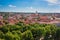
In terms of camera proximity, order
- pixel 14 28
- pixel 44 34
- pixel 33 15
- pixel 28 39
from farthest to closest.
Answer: pixel 33 15, pixel 14 28, pixel 44 34, pixel 28 39

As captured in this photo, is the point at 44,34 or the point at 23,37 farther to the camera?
the point at 44,34

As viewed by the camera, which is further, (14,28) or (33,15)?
(33,15)

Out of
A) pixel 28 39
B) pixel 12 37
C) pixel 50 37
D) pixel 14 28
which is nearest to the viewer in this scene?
pixel 12 37

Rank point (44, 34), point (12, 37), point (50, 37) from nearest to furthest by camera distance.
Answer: point (12, 37)
point (50, 37)
point (44, 34)

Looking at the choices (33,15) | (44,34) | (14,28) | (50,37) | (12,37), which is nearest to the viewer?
(12,37)

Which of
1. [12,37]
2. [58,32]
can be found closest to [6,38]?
[12,37]

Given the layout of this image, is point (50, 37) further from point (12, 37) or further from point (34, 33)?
point (12, 37)

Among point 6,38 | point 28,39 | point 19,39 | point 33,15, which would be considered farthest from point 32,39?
point 33,15

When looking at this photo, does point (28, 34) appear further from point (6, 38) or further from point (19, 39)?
point (6, 38)
